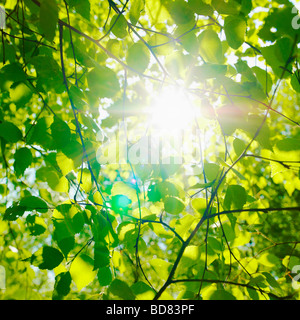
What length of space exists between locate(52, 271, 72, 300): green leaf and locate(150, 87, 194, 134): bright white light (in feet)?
2.78

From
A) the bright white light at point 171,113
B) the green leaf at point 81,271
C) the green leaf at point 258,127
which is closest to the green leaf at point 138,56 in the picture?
the bright white light at point 171,113

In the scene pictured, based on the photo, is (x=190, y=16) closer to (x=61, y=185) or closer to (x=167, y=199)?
(x=167, y=199)

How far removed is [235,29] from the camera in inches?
33.2

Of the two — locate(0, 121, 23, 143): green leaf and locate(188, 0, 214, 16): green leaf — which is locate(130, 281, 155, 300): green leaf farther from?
locate(188, 0, 214, 16): green leaf

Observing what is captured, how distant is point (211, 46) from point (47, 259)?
45.8 inches

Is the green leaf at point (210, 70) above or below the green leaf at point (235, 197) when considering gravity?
above

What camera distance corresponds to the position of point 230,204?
892 mm

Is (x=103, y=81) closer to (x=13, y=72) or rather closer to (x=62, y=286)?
(x=13, y=72)

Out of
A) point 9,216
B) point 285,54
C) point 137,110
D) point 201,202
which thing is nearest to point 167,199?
point 201,202

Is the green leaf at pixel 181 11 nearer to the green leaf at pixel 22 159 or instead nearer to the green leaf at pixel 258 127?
the green leaf at pixel 258 127

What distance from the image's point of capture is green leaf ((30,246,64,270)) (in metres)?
0.91

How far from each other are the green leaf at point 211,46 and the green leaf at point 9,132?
Answer: 969 mm

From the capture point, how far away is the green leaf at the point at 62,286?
94 cm

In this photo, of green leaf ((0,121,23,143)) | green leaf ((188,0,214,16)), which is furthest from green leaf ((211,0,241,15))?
green leaf ((0,121,23,143))
